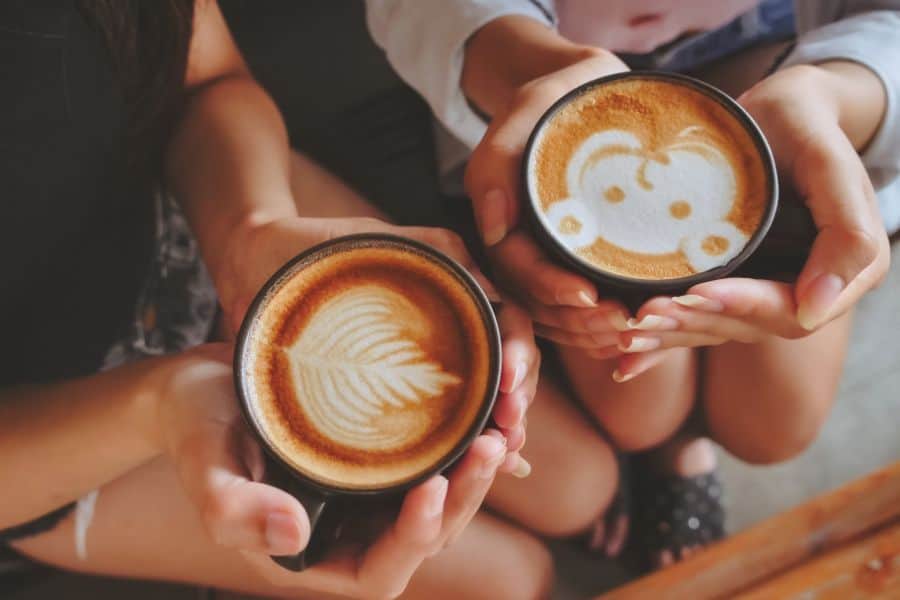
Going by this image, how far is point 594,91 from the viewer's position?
2.55 ft

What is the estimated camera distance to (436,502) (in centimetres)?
64

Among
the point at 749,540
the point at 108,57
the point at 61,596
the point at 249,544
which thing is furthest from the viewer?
the point at 61,596


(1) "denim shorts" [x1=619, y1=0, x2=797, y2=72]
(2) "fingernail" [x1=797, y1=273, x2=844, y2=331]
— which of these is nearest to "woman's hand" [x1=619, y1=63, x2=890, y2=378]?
(2) "fingernail" [x1=797, y1=273, x2=844, y2=331]

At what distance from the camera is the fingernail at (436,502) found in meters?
→ 0.63

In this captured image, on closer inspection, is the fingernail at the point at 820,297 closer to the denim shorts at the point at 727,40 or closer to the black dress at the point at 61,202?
the denim shorts at the point at 727,40

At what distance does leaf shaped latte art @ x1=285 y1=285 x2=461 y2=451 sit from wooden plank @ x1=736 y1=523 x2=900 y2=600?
0.58 meters

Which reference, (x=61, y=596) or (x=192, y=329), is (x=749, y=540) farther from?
(x=61, y=596)

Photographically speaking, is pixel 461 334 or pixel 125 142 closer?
pixel 461 334

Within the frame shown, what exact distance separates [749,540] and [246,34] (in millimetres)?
1245

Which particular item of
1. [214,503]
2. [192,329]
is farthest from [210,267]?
[214,503]

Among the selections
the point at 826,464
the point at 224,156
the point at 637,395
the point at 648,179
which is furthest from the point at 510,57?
the point at 826,464

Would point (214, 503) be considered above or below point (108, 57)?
below

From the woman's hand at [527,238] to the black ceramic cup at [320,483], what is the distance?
74 millimetres

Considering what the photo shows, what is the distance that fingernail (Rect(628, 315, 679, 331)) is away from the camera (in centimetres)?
69
